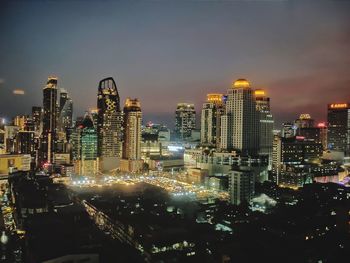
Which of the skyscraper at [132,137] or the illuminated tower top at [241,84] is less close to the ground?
the illuminated tower top at [241,84]

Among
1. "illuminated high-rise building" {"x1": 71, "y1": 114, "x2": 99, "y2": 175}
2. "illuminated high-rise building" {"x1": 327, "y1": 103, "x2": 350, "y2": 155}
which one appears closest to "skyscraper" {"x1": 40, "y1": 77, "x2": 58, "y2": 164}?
"illuminated high-rise building" {"x1": 71, "y1": 114, "x2": 99, "y2": 175}

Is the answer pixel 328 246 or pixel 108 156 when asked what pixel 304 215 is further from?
pixel 108 156

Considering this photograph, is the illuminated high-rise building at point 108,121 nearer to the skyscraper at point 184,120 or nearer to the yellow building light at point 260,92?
the yellow building light at point 260,92

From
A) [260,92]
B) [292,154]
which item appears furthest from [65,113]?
[292,154]

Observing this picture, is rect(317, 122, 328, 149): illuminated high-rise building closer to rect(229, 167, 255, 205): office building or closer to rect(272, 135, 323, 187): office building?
rect(272, 135, 323, 187): office building

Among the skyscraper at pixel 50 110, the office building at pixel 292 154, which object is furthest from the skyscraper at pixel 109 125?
the office building at pixel 292 154

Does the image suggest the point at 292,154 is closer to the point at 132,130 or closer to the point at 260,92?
the point at 260,92
